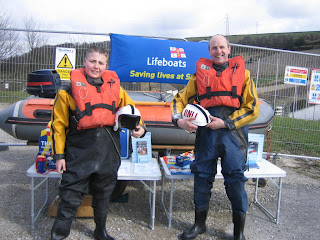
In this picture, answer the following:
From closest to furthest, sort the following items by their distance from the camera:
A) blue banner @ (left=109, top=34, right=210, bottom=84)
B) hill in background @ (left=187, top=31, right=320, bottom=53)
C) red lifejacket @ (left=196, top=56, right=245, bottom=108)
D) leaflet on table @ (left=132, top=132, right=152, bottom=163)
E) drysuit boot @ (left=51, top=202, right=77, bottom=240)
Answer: drysuit boot @ (left=51, top=202, right=77, bottom=240), red lifejacket @ (left=196, top=56, right=245, bottom=108), leaflet on table @ (left=132, top=132, right=152, bottom=163), blue banner @ (left=109, top=34, right=210, bottom=84), hill in background @ (left=187, top=31, right=320, bottom=53)

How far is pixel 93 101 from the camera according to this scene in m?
2.59

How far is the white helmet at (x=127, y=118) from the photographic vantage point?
2627 mm

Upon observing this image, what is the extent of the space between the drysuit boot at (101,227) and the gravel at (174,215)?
17 centimetres

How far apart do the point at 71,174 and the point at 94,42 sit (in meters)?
3.65

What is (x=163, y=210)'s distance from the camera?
3.84 metres

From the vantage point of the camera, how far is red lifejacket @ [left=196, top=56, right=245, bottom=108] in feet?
9.27

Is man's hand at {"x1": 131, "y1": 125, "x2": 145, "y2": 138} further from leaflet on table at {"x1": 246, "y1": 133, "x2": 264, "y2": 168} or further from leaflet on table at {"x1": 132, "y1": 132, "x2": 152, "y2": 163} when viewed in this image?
leaflet on table at {"x1": 246, "y1": 133, "x2": 264, "y2": 168}

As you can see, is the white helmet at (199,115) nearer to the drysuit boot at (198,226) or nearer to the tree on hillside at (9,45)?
the drysuit boot at (198,226)

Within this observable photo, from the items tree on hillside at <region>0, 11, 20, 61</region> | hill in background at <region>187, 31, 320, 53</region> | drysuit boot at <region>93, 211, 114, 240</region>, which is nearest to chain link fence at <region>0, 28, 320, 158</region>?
tree on hillside at <region>0, 11, 20, 61</region>

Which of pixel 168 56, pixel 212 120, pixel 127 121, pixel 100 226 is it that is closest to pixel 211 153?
pixel 212 120

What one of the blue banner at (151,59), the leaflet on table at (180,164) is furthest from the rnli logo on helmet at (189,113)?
the blue banner at (151,59)

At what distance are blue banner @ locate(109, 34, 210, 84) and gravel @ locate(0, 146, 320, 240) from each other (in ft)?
5.59

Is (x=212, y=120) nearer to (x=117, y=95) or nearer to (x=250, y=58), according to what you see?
(x=117, y=95)

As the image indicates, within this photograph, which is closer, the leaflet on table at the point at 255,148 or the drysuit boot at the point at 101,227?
the drysuit boot at the point at 101,227
